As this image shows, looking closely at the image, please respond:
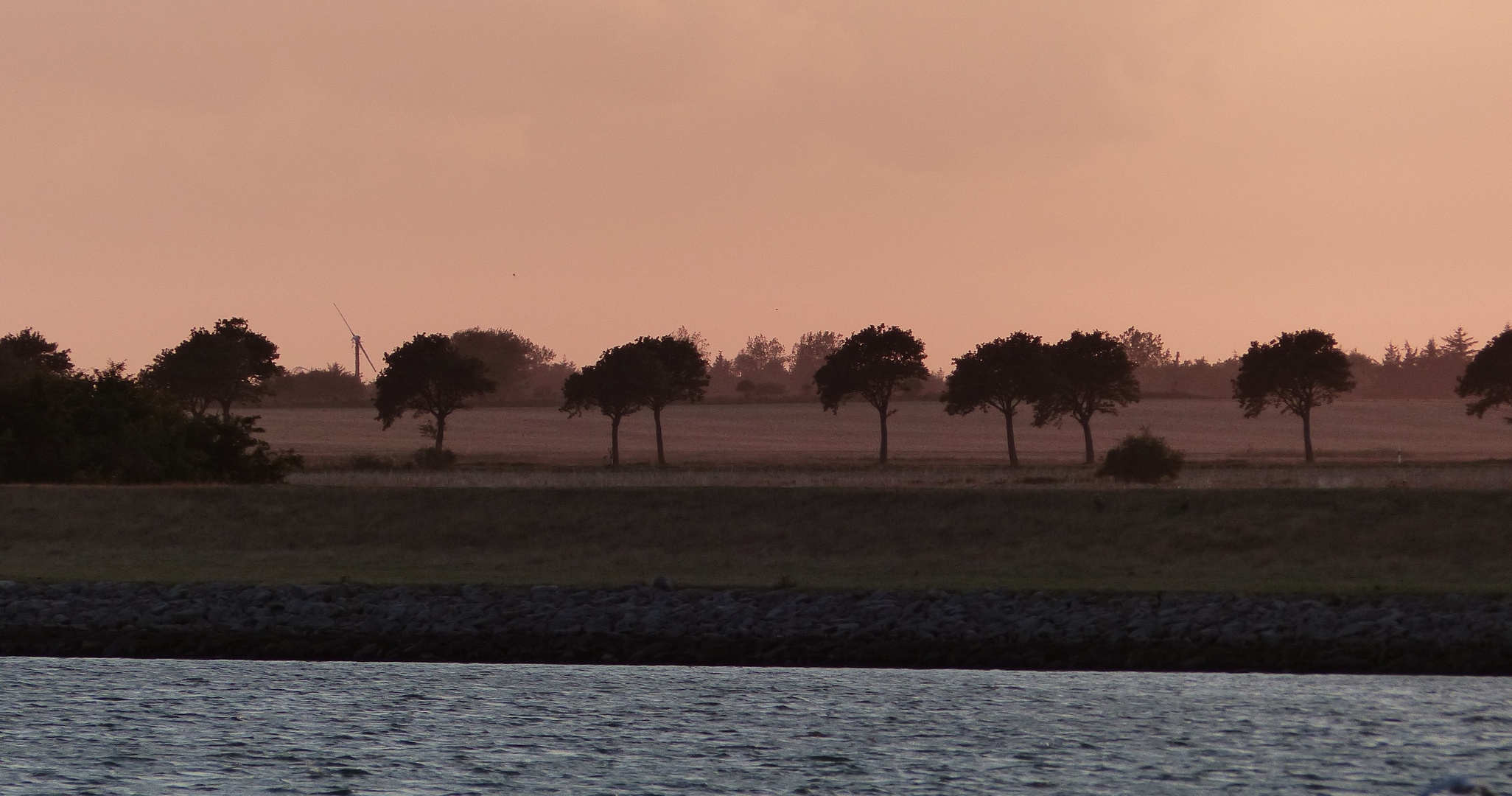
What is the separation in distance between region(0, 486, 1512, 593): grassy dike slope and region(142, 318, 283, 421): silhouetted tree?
54.9 m

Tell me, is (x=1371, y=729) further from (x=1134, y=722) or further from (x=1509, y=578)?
(x=1509, y=578)

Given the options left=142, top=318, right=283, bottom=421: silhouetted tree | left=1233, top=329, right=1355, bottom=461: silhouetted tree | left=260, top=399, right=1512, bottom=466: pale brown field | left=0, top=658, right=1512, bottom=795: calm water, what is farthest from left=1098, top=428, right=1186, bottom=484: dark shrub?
left=142, top=318, right=283, bottom=421: silhouetted tree

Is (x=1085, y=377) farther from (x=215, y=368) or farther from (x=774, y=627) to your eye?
(x=774, y=627)

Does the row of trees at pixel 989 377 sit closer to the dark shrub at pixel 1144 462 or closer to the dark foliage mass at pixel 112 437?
the dark shrub at pixel 1144 462

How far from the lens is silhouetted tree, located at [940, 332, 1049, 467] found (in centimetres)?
9706

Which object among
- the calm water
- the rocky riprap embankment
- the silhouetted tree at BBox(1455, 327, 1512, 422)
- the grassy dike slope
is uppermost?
the silhouetted tree at BBox(1455, 327, 1512, 422)

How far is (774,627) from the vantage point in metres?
29.1

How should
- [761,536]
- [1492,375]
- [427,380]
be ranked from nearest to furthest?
1. [761,536]
2. [1492,375]
3. [427,380]

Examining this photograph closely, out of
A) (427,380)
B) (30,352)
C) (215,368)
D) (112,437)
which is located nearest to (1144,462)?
(112,437)

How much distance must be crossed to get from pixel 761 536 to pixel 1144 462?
3022cm

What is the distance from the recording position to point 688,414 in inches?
5910

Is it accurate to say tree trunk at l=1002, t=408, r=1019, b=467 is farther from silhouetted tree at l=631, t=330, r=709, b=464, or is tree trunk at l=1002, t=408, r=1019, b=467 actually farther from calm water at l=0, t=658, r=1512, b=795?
calm water at l=0, t=658, r=1512, b=795

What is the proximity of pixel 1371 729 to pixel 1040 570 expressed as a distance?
55.5ft

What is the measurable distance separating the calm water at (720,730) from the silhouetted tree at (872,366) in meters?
77.2
